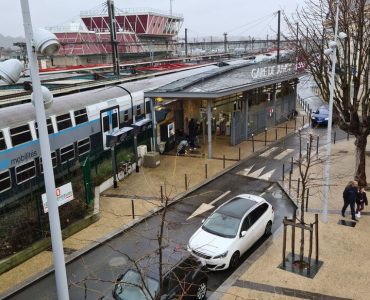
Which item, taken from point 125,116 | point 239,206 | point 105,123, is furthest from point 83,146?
point 239,206

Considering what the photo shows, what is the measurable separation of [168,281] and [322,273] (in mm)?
4820

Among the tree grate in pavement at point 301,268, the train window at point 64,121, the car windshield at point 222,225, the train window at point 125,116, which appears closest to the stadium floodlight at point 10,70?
the car windshield at point 222,225

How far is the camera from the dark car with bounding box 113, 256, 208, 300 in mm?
9000

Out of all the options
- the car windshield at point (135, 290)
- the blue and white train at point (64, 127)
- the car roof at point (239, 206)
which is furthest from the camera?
the blue and white train at point (64, 127)

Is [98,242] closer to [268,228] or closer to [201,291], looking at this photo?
[201,291]

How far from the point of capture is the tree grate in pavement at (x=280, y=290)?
34.1ft

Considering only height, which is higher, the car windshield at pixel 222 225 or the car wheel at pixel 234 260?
the car windshield at pixel 222 225

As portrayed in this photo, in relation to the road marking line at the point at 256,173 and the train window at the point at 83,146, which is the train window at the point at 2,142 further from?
the road marking line at the point at 256,173

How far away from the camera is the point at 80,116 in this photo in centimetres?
1950

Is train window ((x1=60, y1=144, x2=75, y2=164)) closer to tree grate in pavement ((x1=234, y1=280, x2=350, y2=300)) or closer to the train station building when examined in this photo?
the train station building

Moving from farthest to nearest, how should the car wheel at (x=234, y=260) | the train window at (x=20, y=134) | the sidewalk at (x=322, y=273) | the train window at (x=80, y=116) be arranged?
the train window at (x=80, y=116)
the train window at (x=20, y=134)
the car wheel at (x=234, y=260)
the sidewalk at (x=322, y=273)

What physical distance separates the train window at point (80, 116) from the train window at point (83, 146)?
957 mm

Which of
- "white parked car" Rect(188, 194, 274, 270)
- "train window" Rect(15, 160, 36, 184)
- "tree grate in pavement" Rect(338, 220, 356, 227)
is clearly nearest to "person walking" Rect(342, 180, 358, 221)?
"tree grate in pavement" Rect(338, 220, 356, 227)

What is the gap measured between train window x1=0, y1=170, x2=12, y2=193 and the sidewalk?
8.89 meters
